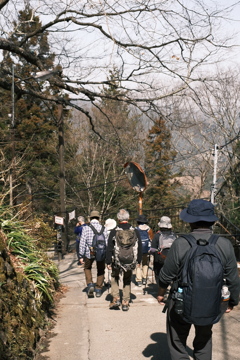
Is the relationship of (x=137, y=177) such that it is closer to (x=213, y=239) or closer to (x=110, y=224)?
(x=110, y=224)

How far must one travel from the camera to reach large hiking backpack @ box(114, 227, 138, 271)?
6.58 metres

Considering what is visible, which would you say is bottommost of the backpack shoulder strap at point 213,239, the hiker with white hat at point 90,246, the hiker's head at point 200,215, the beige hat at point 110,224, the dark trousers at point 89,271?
the dark trousers at point 89,271

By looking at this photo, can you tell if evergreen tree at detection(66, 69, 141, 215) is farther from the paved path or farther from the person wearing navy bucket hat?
the person wearing navy bucket hat

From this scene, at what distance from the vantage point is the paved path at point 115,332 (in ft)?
16.2

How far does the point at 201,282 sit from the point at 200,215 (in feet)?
1.90

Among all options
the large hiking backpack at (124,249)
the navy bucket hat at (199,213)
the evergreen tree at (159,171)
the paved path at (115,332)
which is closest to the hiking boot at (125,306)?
the paved path at (115,332)

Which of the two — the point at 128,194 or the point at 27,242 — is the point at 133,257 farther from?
the point at 128,194

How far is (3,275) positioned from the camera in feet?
14.2

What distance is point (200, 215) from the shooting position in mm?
3602

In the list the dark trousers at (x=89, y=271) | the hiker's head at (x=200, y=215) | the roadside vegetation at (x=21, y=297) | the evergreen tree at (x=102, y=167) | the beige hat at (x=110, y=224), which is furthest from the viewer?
the evergreen tree at (x=102, y=167)

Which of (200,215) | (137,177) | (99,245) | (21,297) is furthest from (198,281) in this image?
(137,177)

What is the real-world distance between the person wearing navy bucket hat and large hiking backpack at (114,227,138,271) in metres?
2.79

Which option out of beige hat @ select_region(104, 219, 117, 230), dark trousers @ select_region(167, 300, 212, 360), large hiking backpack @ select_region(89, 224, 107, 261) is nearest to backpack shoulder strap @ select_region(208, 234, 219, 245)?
dark trousers @ select_region(167, 300, 212, 360)

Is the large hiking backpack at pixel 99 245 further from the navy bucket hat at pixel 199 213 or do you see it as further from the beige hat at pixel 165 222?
the navy bucket hat at pixel 199 213
